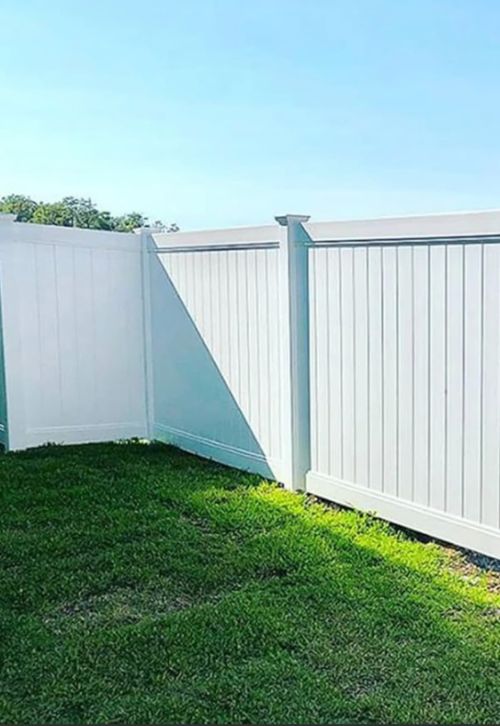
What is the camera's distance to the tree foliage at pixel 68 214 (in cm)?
777

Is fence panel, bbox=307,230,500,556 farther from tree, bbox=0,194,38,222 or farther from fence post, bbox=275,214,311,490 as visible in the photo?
tree, bbox=0,194,38,222

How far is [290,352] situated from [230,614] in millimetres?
1982

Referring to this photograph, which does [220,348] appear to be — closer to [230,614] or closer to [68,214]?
[230,614]

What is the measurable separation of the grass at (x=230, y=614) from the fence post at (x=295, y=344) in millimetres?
263

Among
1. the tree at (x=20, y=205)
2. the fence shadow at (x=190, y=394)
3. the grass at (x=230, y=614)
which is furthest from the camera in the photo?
the tree at (x=20, y=205)

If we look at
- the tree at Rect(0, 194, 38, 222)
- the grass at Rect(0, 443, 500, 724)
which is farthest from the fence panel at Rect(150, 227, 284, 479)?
the tree at Rect(0, 194, 38, 222)

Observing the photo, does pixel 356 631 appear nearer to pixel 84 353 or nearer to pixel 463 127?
pixel 84 353

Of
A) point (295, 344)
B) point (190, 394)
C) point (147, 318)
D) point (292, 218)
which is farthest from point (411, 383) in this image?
point (147, 318)

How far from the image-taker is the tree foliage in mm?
7773

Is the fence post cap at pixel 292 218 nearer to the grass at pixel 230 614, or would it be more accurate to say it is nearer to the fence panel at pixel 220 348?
the fence panel at pixel 220 348

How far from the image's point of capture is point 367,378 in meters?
4.05

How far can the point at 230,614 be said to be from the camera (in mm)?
2902

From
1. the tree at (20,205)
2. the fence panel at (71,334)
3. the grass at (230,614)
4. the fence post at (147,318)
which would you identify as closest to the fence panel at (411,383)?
the grass at (230,614)

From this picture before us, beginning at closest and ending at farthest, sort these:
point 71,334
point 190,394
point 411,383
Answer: point 411,383 → point 190,394 → point 71,334
